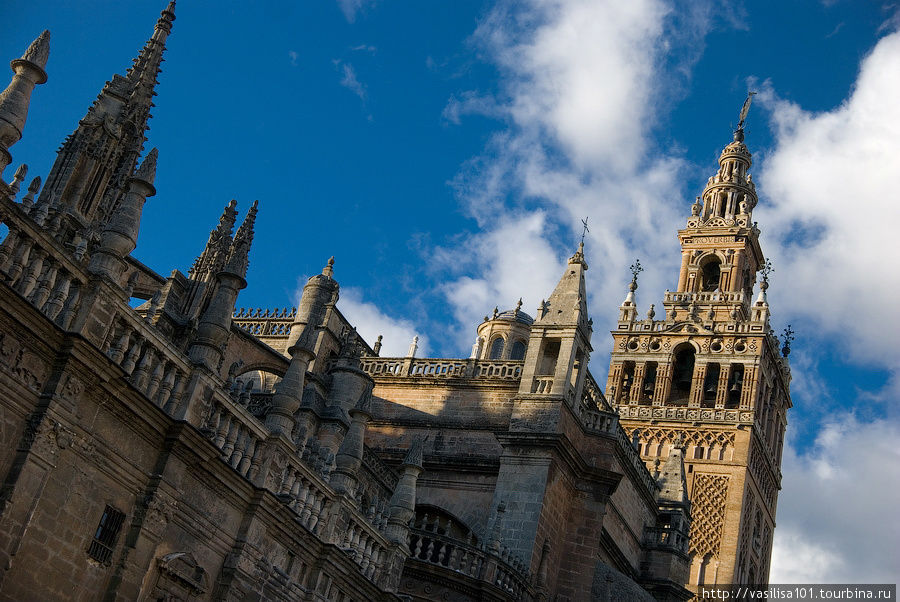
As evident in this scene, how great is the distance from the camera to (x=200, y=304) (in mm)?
25281

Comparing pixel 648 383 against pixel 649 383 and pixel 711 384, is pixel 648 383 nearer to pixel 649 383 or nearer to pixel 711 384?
pixel 649 383

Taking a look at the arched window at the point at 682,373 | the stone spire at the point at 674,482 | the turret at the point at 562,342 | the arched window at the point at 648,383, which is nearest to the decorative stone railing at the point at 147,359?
the turret at the point at 562,342

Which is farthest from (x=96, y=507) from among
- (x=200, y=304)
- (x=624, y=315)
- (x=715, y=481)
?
(x=624, y=315)

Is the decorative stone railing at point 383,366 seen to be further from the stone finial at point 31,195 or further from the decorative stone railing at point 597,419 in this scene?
the stone finial at point 31,195

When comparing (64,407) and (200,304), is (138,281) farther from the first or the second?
(64,407)

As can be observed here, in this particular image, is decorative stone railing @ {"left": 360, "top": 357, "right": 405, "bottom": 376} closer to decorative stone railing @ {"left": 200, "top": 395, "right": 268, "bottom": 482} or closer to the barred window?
decorative stone railing @ {"left": 200, "top": 395, "right": 268, "bottom": 482}

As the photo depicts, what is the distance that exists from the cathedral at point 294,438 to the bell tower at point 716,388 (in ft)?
0.48

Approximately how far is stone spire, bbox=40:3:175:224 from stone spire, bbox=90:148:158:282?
664 centimetres

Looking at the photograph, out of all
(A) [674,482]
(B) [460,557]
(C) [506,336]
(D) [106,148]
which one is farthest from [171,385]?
(C) [506,336]

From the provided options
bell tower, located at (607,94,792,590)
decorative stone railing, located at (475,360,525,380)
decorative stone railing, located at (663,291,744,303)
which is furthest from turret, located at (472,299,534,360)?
decorative stone railing, located at (475,360,525,380)

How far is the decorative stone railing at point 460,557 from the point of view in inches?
890

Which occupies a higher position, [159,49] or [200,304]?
[159,49]

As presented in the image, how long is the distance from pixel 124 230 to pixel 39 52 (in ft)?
7.44

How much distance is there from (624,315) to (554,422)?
2523 cm
